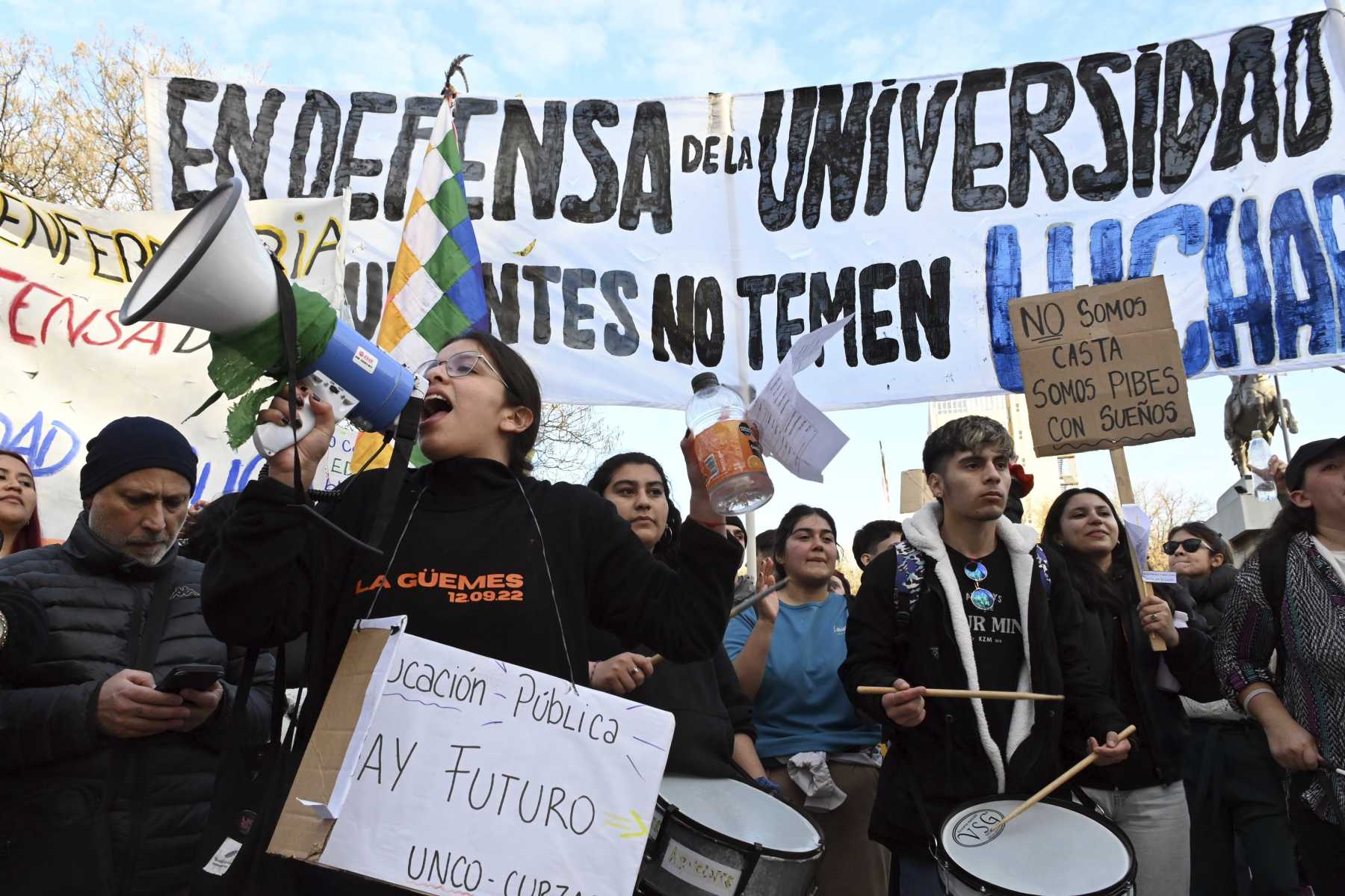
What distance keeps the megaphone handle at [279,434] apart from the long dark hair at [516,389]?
468mm

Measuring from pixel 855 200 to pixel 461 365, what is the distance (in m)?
3.98

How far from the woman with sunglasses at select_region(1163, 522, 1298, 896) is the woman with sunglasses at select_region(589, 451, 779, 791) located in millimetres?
2112

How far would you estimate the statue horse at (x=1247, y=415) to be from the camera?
12.1m

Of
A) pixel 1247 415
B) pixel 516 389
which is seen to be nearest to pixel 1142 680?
pixel 516 389

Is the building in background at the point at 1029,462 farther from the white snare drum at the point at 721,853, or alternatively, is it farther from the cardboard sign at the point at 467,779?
the cardboard sign at the point at 467,779

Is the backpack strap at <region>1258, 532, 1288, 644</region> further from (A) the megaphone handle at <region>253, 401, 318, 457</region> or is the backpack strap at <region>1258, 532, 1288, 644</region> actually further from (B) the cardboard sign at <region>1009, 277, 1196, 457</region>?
(A) the megaphone handle at <region>253, 401, 318, 457</region>

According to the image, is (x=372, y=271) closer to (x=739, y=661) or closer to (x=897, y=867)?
(x=739, y=661)

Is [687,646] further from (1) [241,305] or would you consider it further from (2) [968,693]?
(2) [968,693]

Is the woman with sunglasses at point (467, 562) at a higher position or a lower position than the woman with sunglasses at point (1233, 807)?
higher

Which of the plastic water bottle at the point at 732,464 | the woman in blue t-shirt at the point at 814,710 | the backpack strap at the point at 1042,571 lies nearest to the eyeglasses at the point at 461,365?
the plastic water bottle at the point at 732,464

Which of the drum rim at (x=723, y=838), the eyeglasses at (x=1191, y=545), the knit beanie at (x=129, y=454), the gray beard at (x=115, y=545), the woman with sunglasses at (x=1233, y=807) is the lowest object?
the woman with sunglasses at (x=1233, y=807)

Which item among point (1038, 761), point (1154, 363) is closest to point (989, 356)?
point (1154, 363)

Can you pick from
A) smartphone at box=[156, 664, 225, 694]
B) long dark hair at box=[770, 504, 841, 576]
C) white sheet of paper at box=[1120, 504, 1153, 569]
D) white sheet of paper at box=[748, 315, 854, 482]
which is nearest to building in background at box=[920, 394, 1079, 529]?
white sheet of paper at box=[1120, 504, 1153, 569]

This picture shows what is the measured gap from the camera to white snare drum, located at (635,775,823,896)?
252 cm
